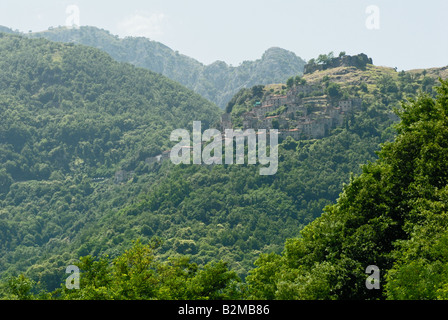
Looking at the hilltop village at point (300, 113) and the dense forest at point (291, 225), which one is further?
the hilltop village at point (300, 113)

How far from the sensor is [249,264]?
129000 mm

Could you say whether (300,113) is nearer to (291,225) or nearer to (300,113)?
(300,113)

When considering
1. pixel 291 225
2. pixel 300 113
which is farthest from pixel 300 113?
pixel 291 225

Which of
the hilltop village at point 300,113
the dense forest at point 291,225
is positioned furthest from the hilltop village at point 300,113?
the dense forest at point 291,225

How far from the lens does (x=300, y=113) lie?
175m

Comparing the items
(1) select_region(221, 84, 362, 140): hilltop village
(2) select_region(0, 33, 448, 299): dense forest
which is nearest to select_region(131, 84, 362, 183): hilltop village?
(1) select_region(221, 84, 362, 140): hilltop village

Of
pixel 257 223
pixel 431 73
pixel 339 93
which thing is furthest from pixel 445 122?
pixel 431 73

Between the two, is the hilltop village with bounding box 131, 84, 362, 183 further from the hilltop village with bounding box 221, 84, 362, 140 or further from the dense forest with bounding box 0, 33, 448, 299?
the dense forest with bounding box 0, 33, 448, 299

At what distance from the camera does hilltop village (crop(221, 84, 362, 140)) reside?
16888 centimetres

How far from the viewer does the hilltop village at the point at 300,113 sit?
16888 centimetres

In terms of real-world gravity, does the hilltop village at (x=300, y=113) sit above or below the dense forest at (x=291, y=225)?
above

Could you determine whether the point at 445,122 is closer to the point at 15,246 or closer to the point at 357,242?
the point at 357,242

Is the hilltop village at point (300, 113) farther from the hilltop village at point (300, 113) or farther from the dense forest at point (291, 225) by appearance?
the dense forest at point (291, 225)
